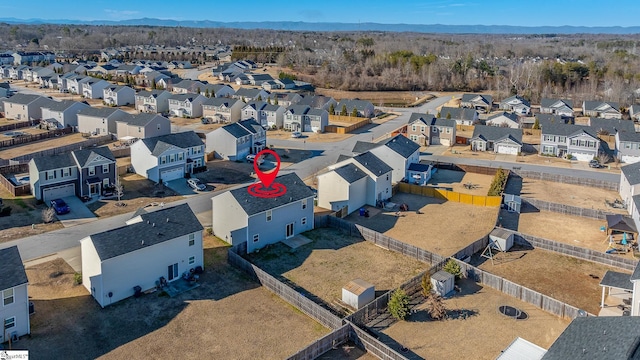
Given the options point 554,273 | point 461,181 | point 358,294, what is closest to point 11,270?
point 358,294

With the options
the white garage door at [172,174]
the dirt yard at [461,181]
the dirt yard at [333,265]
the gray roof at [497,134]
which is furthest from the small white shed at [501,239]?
the gray roof at [497,134]

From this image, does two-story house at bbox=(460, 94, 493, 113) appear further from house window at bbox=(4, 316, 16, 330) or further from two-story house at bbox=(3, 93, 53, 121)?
house window at bbox=(4, 316, 16, 330)

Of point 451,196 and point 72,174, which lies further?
point 451,196

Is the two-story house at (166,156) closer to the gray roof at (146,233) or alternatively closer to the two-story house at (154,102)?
the gray roof at (146,233)

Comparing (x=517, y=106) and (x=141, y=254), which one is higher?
(x=517, y=106)

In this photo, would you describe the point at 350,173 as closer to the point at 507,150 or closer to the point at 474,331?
the point at 474,331

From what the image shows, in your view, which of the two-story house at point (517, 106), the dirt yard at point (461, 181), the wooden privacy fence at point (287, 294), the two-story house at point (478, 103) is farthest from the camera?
the two-story house at point (478, 103)

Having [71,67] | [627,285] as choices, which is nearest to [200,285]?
[627,285]

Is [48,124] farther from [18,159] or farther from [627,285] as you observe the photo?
[627,285]
